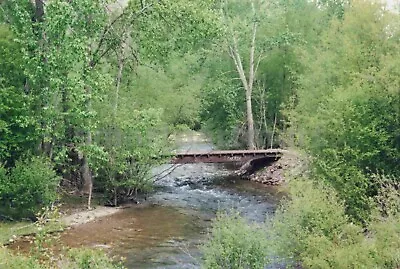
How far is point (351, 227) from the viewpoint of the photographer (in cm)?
1477

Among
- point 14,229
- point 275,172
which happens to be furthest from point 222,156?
point 14,229

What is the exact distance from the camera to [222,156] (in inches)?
1280

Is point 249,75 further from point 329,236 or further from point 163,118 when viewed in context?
point 329,236

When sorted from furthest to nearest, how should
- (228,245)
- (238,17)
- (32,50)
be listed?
(238,17) < (32,50) < (228,245)

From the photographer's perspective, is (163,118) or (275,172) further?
(275,172)

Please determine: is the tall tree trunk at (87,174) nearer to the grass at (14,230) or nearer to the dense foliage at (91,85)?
the dense foliage at (91,85)

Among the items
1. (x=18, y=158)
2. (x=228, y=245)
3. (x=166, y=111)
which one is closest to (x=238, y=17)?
(x=166, y=111)

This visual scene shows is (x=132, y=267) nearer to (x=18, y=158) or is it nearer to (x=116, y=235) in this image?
(x=116, y=235)

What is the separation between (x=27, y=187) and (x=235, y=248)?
11.8m

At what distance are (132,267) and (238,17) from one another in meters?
25.3

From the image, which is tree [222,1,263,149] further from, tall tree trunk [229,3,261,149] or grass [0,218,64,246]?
grass [0,218,64,246]

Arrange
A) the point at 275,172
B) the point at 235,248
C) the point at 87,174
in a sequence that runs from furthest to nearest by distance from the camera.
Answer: the point at 275,172, the point at 87,174, the point at 235,248

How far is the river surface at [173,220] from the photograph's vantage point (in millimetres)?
19219

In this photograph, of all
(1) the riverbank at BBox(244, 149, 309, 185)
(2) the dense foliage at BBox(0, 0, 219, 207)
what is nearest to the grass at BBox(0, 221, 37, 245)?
(2) the dense foliage at BBox(0, 0, 219, 207)
